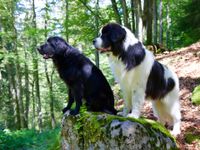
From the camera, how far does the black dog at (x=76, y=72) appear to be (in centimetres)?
450

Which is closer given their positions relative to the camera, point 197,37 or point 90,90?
point 90,90

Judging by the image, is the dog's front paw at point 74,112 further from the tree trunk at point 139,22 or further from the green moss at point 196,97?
the tree trunk at point 139,22

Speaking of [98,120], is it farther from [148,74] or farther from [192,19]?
[192,19]

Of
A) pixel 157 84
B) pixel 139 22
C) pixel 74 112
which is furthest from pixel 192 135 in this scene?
pixel 139 22

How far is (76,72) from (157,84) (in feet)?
3.76

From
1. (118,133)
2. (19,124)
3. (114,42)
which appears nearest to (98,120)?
(118,133)

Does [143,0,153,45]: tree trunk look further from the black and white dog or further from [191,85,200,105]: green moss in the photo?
the black and white dog

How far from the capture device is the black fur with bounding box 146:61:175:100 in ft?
15.0

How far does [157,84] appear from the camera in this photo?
466 centimetres

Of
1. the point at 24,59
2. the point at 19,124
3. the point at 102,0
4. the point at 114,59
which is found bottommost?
the point at 19,124

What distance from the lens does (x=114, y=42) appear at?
419 centimetres

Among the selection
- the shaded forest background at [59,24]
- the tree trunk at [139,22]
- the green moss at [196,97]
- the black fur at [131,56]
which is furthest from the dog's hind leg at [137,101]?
the shaded forest background at [59,24]

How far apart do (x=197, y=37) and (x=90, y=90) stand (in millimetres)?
14437

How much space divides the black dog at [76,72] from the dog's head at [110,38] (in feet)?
1.55
